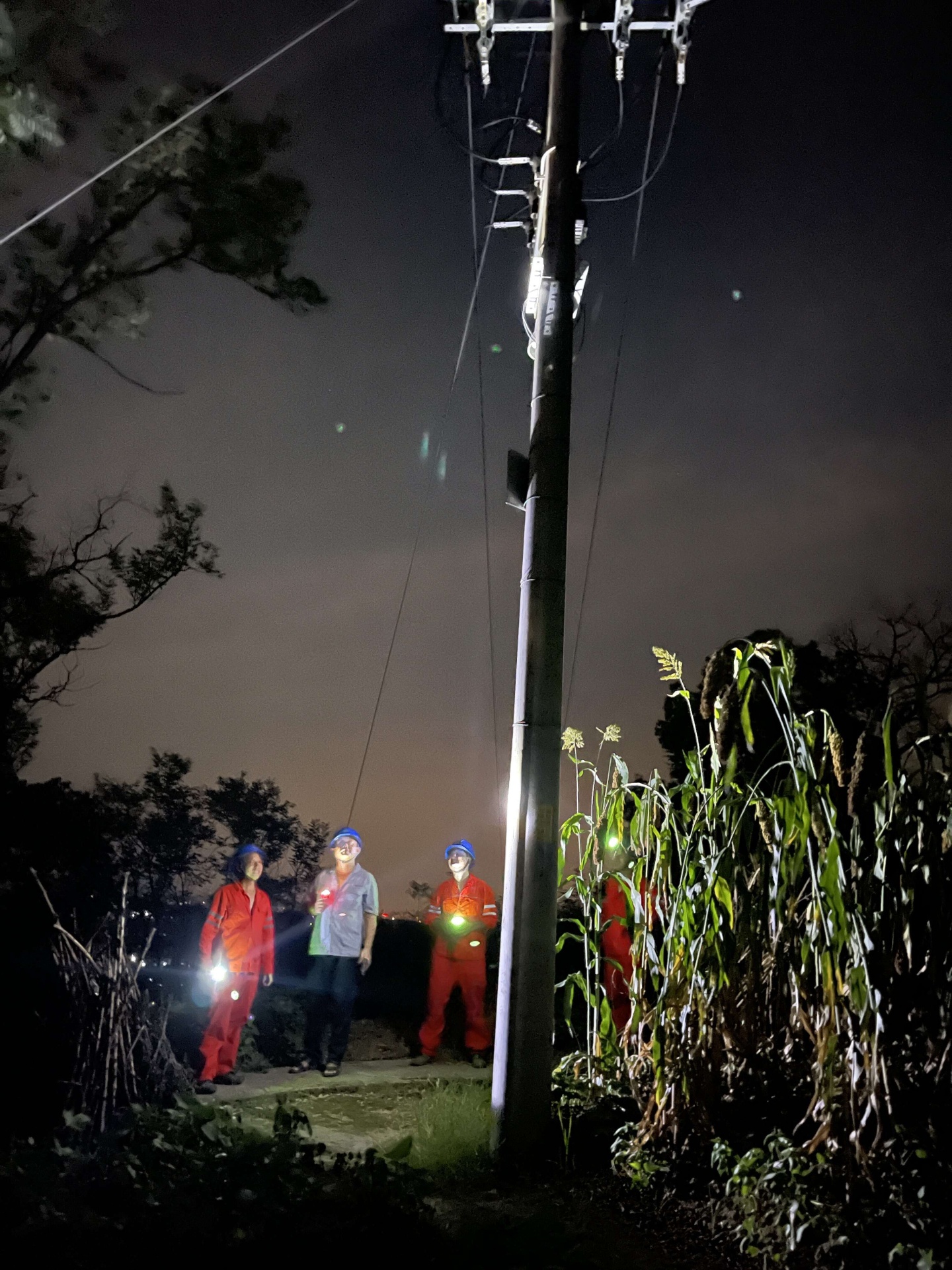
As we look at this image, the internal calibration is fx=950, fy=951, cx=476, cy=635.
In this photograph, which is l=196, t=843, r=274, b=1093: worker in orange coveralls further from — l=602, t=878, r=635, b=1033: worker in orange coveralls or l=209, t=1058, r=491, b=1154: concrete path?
l=602, t=878, r=635, b=1033: worker in orange coveralls

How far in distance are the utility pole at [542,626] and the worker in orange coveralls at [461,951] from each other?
3093 mm

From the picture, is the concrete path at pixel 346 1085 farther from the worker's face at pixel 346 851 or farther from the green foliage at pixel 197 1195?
the worker's face at pixel 346 851

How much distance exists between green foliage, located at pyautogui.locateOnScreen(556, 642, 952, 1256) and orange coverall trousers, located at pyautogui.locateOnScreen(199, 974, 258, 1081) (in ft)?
8.65

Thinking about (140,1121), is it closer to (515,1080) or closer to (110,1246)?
(110,1246)

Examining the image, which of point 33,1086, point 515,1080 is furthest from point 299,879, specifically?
point 515,1080

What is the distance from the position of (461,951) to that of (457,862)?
27.1 inches

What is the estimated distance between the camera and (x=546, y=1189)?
12.6ft

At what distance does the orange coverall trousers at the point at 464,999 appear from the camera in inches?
285

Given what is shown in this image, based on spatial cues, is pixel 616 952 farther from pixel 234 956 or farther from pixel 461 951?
pixel 234 956

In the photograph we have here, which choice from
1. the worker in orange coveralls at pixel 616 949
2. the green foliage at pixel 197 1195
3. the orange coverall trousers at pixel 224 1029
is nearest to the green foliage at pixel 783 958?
the green foliage at pixel 197 1195

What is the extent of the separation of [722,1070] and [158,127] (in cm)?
1083

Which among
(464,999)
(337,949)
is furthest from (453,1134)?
(464,999)

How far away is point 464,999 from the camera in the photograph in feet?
24.2

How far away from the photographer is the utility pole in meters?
4.19
